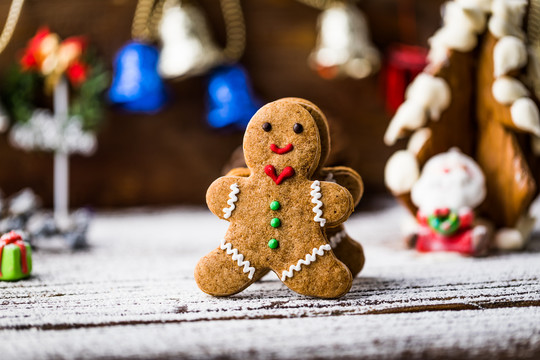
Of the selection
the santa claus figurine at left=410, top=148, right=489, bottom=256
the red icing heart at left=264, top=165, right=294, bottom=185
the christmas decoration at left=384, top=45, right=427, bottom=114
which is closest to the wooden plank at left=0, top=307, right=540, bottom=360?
the red icing heart at left=264, top=165, right=294, bottom=185

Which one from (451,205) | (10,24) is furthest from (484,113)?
(10,24)

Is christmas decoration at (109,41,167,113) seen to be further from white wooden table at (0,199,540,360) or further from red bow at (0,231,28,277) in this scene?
red bow at (0,231,28,277)

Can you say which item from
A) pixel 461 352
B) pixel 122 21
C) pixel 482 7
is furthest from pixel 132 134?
pixel 461 352

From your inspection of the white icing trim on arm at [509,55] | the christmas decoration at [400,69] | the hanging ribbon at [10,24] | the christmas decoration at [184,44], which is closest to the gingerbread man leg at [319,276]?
the white icing trim on arm at [509,55]

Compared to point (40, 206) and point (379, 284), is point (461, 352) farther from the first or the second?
point (40, 206)

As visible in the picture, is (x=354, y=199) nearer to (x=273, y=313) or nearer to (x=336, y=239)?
(x=336, y=239)

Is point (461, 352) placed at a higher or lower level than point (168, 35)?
lower
